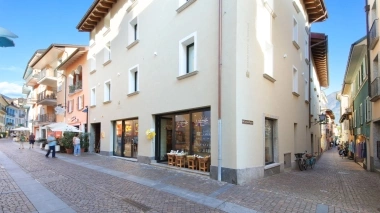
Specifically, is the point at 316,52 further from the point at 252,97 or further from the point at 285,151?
the point at 252,97

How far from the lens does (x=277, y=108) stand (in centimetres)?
1195

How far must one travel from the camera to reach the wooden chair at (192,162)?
1062 cm

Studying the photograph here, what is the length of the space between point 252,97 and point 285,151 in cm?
462

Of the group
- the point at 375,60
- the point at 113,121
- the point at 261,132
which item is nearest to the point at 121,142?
the point at 113,121

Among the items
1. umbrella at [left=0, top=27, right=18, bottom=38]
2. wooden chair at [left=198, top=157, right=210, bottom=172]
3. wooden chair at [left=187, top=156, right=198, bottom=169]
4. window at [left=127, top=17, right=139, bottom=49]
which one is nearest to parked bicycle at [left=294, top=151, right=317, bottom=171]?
wooden chair at [left=198, top=157, right=210, bottom=172]

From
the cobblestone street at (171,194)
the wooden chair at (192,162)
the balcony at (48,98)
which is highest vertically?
the balcony at (48,98)

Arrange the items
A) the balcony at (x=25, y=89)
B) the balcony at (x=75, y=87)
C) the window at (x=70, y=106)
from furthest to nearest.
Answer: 1. the balcony at (x=25, y=89)
2. the window at (x=70, y=106)
3. the balcony at (x=75, y=87)

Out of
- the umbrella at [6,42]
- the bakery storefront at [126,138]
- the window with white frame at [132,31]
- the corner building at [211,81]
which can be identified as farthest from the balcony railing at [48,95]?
the umbrella at [6,42]

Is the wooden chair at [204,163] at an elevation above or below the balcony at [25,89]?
below

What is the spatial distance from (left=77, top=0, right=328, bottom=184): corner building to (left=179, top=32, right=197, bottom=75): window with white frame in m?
0.04

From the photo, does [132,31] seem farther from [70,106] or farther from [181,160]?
[70,106]

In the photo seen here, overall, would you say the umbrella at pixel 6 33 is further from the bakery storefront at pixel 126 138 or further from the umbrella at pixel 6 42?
the bakery storefront at pixel 126 138

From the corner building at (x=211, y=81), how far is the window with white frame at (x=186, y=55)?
43 millimetres

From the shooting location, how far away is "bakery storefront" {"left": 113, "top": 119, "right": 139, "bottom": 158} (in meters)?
14.9
